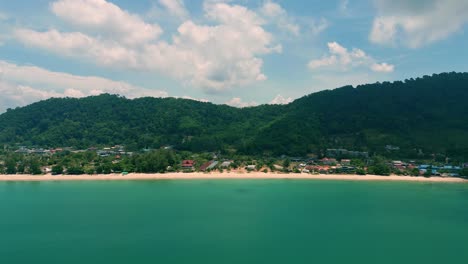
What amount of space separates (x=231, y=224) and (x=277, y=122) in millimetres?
53850

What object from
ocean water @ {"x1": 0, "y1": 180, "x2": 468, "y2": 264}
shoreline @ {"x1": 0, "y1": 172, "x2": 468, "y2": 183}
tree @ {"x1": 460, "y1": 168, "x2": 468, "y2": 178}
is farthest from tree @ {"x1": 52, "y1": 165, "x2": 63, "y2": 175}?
tree @ {"x1": 460, "y1": 168, "x2": 468, "y2": 178}

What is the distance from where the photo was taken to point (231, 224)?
2291 cm

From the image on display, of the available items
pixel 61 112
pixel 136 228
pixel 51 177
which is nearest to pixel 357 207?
pixel 136 228

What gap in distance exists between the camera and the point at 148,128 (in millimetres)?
86562

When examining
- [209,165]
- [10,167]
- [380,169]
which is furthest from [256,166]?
[10,167]

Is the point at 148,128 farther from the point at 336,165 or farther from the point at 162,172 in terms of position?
the point at 336,165

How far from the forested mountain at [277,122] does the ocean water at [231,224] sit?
27.6m

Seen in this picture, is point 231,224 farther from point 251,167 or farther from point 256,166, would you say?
point 256,166

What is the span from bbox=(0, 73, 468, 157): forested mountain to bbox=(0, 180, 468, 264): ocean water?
27.6 m

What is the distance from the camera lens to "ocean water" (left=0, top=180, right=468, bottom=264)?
697 inches

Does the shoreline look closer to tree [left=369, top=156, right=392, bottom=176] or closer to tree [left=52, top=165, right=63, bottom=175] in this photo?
tree [left=52, top=165, right=63, bottom=175]

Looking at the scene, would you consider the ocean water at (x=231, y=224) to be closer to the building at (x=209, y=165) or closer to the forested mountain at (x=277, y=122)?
the building at (x=209, y=165)

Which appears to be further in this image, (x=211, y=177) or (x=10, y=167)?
(x=10, y=167)

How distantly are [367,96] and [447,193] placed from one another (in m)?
61.0
